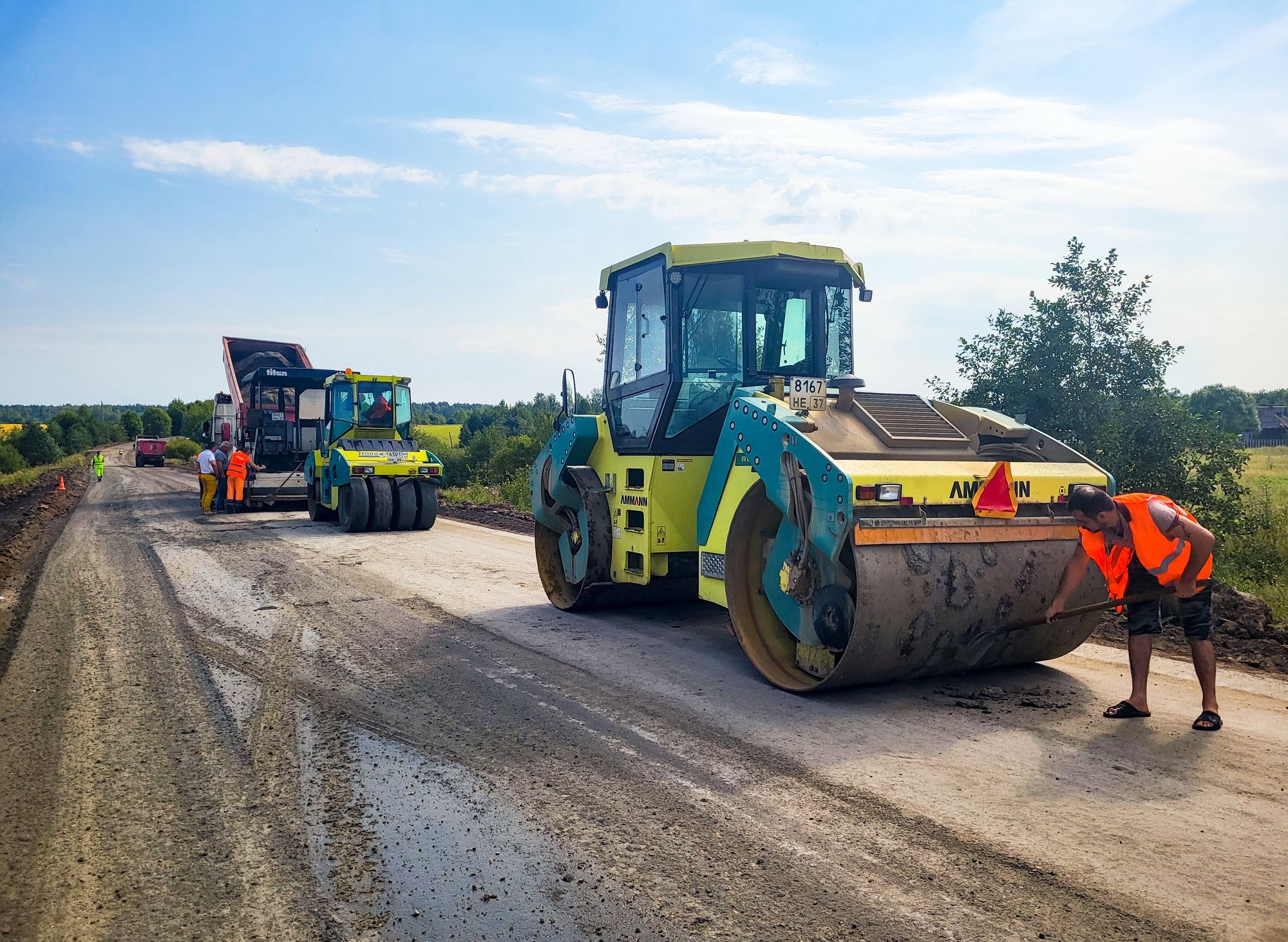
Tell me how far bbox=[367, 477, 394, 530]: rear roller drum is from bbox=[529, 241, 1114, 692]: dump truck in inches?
319

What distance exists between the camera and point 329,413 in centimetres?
1703

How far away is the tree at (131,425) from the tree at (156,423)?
1.34 meters

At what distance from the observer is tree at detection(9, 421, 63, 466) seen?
56.8m

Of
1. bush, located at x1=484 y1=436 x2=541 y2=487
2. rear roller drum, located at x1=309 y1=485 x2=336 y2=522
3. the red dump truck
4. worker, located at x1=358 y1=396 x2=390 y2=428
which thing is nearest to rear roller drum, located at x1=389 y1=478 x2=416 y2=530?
worker, located at x1=358 y1=396 x2=390 y2=428

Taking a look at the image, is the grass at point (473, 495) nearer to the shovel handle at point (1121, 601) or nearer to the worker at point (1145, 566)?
the shovel handle at point (1121, 601)

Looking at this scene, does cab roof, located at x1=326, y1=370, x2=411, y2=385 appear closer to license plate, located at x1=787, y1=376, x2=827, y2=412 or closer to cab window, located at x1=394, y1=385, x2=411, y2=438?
cab window, located at x1=394, y1=385, x2=411, y2=438

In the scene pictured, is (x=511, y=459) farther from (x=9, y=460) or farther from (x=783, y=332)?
(x=9, y=460)

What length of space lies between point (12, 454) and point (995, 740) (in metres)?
55.5

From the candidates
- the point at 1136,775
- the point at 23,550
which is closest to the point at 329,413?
the point at 23,550

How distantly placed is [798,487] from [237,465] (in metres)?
16.2

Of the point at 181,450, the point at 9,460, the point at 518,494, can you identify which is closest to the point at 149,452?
the point at 9,460

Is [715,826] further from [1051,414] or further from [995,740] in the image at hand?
[1051,414]

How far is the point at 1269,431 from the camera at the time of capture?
68.5 m

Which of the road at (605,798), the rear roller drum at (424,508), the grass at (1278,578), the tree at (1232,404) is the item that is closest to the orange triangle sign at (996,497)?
the road at (605,798)
